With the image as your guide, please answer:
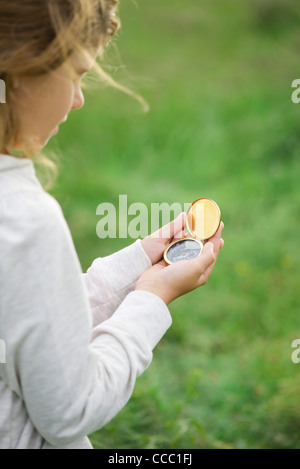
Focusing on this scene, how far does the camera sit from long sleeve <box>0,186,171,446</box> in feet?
Result: 3.84

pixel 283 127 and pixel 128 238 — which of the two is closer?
pixel 128 238

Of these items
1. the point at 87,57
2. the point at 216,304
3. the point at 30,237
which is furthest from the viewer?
the point at 216,304

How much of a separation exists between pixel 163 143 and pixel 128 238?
1342 millimetres

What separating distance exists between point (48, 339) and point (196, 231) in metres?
0.75

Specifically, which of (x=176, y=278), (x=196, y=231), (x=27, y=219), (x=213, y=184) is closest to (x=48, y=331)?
(x=27, y=219)

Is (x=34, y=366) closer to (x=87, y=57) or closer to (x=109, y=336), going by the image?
(x=109, y=336)

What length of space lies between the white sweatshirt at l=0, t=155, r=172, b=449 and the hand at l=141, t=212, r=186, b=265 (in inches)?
16.2

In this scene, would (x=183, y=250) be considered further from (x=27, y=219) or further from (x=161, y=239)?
(x=27, y=219)

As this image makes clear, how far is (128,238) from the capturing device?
15.9 ft

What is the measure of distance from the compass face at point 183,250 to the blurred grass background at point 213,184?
20.4 inches

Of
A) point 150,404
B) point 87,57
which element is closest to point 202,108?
point 150,404

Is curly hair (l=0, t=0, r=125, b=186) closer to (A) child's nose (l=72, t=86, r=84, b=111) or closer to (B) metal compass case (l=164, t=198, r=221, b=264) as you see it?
(A) child's nose (l=72, t=86, r=84, b=111)

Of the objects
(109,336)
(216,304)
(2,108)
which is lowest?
(216,304)

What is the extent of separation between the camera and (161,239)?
180 centimetres
